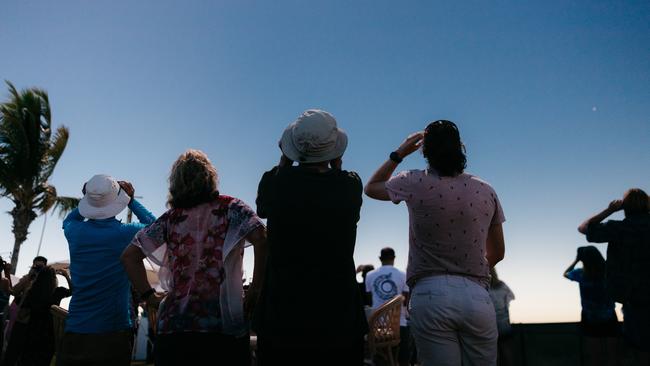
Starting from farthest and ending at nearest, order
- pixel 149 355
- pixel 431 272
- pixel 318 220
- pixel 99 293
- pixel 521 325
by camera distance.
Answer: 1. pixel 149 355
2. pixel 521 325
3. pixel 99 293
4. pixel 431 272
5. pixel 318 220

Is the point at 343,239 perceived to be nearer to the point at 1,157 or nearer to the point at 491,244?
the point at 491,244

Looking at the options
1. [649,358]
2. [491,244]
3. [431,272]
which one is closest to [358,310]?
[431,272]

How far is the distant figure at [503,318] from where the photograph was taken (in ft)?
21.4

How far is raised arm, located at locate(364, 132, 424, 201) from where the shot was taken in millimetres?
2824

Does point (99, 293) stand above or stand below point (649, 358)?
above

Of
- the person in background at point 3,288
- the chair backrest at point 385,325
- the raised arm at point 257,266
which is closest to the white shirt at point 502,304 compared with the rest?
the chair backrest at point 385,325

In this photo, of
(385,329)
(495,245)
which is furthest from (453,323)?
(385,329)

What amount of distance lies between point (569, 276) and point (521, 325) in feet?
9.47

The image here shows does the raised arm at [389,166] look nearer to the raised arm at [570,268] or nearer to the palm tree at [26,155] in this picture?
the raised arm at [570,268]

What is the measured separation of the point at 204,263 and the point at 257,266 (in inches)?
10.5

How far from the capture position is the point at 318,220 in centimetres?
224

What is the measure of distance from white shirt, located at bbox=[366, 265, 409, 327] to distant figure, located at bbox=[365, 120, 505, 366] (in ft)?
13.6

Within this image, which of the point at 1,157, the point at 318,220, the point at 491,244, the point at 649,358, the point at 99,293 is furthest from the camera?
the point at 1,157

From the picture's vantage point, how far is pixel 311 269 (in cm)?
220
